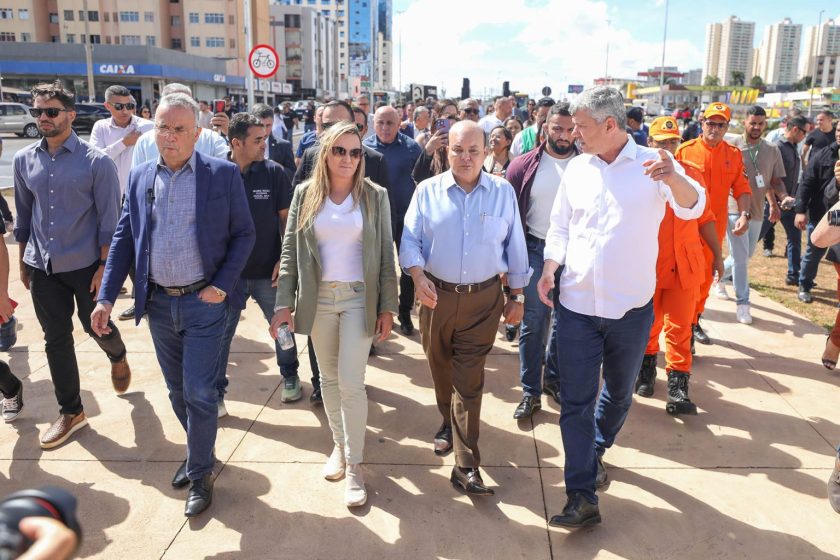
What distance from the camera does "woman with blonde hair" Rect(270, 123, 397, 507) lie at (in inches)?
133

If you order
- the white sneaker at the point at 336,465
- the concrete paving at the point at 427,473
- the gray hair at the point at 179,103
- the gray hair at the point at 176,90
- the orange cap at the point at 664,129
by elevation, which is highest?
the gray hair at the point at 176,90

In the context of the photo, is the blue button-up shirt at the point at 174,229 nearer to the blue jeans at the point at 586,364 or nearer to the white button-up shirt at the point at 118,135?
the blue jeans at the point at 586,364

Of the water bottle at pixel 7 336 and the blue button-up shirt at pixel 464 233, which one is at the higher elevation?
the blue button-up shirt at pixel 464 233

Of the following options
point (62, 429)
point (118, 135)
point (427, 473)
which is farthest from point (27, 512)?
point (118, 135)

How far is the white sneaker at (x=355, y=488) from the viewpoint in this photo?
3393 millimetres

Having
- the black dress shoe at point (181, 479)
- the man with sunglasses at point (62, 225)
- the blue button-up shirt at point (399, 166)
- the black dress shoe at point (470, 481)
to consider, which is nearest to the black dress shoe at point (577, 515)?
the black dress shoe at point (470, 481)

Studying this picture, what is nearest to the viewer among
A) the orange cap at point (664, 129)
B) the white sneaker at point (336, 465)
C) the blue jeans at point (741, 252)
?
the white sneaker at point (336, 465)

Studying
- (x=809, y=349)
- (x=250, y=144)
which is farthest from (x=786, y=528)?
(x=250, y=144)

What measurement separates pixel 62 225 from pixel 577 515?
345cm

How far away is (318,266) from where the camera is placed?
11.2 feet

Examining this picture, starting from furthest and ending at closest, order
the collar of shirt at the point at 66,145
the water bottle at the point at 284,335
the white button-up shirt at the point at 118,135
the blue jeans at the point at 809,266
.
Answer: the blue jeans at the point at 809,266 < the white button-up shirt at the point at 118,135 < the collar of shirt at the point at 66,145 < the water bottle at the point at 284,335

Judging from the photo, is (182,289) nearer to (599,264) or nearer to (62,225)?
(62,225)

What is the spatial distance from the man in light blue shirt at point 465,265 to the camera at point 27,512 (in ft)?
7.16

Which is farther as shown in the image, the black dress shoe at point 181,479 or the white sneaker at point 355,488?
the black dress shoe at point 181,479
